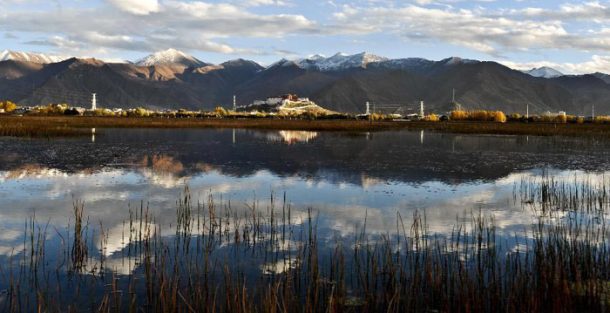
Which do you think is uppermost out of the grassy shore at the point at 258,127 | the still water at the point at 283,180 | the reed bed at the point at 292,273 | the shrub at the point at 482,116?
the shrub at the point at 482,116

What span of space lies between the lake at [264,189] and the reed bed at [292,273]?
0.22 metres

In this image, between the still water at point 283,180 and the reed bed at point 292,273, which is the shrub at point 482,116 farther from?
the reed bed at point 292,273

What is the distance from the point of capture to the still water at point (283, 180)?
20203mm

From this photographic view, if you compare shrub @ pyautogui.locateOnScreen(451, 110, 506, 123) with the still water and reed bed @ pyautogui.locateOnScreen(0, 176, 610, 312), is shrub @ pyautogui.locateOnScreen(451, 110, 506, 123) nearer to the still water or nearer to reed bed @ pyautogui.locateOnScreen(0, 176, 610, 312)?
the still water

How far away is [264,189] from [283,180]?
3517 millimetres

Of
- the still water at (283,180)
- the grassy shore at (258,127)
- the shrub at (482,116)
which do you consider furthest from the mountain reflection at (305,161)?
the shrub at (482,116)

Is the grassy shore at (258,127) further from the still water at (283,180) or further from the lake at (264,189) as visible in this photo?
the still water at (283,180)

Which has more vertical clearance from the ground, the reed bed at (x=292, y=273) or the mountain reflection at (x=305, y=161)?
the mountain reflection at (x=305, y=161)

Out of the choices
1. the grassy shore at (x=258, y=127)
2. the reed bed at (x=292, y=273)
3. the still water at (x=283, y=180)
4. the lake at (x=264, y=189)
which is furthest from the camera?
the grassy shore at (x=258, y=127)

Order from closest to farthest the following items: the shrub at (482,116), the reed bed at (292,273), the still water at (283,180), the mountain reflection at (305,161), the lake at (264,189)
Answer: the reed bed at (292,273) → the lake at (264,189) → the still water at (283,180) → the mountain reflection at (305,161) → the shrub at (482,116)

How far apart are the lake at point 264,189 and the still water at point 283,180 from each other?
0.23ft

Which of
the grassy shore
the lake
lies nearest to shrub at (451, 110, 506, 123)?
the grassy shore

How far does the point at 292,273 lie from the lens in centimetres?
1298

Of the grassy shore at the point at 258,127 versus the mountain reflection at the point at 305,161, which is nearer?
the mountain reflection at the point at 305,161
